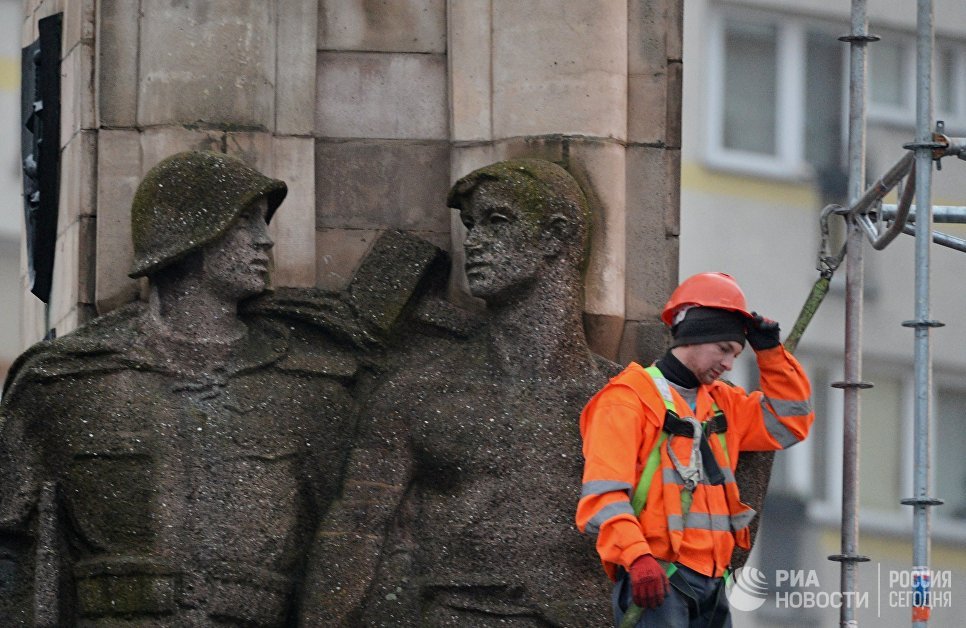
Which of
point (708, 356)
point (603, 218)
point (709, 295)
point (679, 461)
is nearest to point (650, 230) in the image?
point (603, 218)

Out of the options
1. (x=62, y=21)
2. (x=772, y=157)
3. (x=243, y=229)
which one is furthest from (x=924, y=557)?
(x=772, y=157)

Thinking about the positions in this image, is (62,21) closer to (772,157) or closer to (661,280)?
(661,280)

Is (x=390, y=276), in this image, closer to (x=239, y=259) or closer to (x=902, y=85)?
(x=239, y=259)

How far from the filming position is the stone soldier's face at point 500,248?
17688mm

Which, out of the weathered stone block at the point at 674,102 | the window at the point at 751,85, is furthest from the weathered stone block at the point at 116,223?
the window at the point at 751,85

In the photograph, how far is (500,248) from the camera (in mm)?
17703

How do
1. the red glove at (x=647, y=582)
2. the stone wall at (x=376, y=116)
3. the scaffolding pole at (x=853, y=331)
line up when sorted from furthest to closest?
1. the stone wall at (x=376, y=116)
2. the scaffolding pole at (x=853, y=331)
3. the red glove at (x=647, y=582)

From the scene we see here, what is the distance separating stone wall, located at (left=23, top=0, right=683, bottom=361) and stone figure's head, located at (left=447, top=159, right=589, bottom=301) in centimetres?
37

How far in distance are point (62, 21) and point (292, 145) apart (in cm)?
171

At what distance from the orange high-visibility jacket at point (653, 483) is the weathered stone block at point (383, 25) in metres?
3.13

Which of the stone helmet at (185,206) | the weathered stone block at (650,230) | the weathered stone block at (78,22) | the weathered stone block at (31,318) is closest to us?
the stone helmet at (185,206)

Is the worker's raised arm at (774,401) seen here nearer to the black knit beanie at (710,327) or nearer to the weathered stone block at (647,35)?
the black knit beanie at (710,327)

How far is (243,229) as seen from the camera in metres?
17.8

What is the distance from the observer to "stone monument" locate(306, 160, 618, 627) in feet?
56.7
